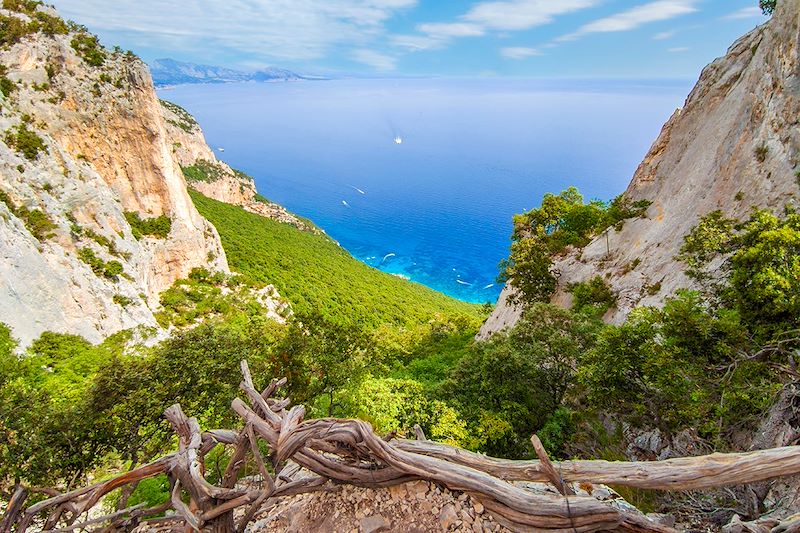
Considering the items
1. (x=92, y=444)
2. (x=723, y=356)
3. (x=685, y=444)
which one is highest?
(x=723, y=356)

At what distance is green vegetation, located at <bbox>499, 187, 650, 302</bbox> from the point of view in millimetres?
21406

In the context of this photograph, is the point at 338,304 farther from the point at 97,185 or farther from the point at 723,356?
the point at 723,356

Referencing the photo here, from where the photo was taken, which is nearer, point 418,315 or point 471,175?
point 418,315

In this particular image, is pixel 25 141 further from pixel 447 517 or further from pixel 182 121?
pixel 182 121

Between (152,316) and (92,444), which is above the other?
(92,444)

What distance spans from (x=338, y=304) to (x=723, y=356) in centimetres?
3726

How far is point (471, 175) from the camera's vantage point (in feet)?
458

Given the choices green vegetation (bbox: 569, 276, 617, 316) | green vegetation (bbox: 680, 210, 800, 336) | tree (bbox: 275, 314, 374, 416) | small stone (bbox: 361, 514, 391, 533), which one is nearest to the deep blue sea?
green vegetation (bbox: 569, 276, 617, 316)

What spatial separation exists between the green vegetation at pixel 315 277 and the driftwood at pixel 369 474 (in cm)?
2859

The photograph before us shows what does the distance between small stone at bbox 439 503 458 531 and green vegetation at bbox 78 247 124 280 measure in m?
24.2

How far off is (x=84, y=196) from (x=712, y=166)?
1280 inches

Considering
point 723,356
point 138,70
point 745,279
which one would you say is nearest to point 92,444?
point 723,356

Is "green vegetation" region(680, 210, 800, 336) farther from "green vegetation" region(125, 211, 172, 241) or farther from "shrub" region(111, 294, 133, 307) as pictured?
"green vegetation" region(125, 211, 172, 241)

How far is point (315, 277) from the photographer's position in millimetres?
47375
